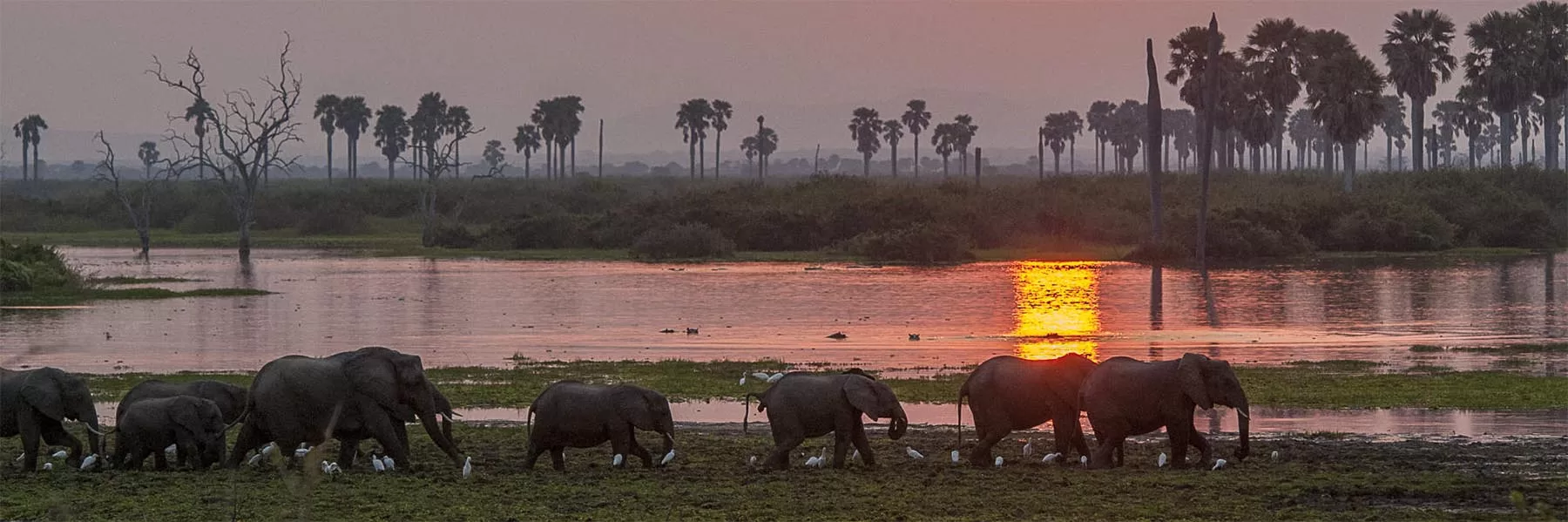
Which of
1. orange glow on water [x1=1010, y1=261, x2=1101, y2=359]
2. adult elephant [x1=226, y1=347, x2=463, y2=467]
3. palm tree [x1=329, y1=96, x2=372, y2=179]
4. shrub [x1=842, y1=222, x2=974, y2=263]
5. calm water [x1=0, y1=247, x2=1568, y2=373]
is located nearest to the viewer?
adult elephant [x1=226, y1=347, x2=463, y2=467]

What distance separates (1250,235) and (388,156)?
117336 millimetres

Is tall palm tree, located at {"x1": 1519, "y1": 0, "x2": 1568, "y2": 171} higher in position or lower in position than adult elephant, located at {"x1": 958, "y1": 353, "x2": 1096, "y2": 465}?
higher

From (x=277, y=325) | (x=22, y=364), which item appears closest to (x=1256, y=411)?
(x=22, y=364)

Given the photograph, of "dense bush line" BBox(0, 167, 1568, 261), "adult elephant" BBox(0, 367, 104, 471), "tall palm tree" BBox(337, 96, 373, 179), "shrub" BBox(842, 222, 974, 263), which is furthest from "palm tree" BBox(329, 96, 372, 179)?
"adult elephant" BBox(0, 367, 104, 471)

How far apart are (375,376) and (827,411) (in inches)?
162

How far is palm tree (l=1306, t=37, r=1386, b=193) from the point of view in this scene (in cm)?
8906

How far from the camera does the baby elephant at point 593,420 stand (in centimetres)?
1486

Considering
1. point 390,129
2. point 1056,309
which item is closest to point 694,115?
point 390,129

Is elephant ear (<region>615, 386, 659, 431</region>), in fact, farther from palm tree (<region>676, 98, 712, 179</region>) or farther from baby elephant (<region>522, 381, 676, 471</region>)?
palm tree (<region>676, 98, 712, 179</region>)

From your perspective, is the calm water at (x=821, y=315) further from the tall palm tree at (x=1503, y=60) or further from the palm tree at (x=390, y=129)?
the palm tree at (x=390, y=129)

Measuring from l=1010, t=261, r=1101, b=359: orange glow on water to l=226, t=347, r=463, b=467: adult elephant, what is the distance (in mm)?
11378

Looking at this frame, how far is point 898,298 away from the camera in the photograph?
44.5 metres

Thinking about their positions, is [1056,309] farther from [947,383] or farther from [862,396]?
[862,396]

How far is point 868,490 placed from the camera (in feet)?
43.9
